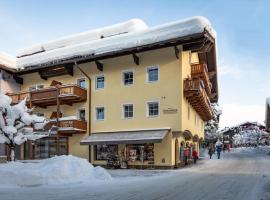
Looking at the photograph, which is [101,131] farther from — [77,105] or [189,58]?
[189,58]

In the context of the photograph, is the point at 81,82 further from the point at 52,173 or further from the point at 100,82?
the point at 52,173

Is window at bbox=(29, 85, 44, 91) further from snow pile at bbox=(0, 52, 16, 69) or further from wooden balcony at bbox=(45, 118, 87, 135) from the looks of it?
wooden balcony at bbox=(45, 118, 87, 135)

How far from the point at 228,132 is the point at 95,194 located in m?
79.2

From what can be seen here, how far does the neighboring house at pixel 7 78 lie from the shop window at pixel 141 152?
39.5 feet

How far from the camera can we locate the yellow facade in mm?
26391

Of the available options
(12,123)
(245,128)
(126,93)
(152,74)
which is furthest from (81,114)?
(245,128)

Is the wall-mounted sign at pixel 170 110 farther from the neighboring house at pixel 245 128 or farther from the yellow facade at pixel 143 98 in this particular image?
the neighboring house at pixel 245 128

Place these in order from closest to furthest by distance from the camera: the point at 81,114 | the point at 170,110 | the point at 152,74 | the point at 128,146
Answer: the point at 170,110
the point at 128,146
the point at 152,74
the point at 81,114

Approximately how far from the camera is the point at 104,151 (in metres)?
29.3

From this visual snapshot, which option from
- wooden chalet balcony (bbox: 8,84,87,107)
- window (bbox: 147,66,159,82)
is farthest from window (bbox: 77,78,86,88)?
window (bbox: 147,66,159,82)

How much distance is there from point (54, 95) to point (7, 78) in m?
7.00

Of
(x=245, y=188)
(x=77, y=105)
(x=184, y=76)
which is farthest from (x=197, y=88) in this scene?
(x=245, y=188)

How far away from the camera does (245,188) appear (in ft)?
46.1

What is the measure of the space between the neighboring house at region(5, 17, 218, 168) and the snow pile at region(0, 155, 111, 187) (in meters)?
8.52
